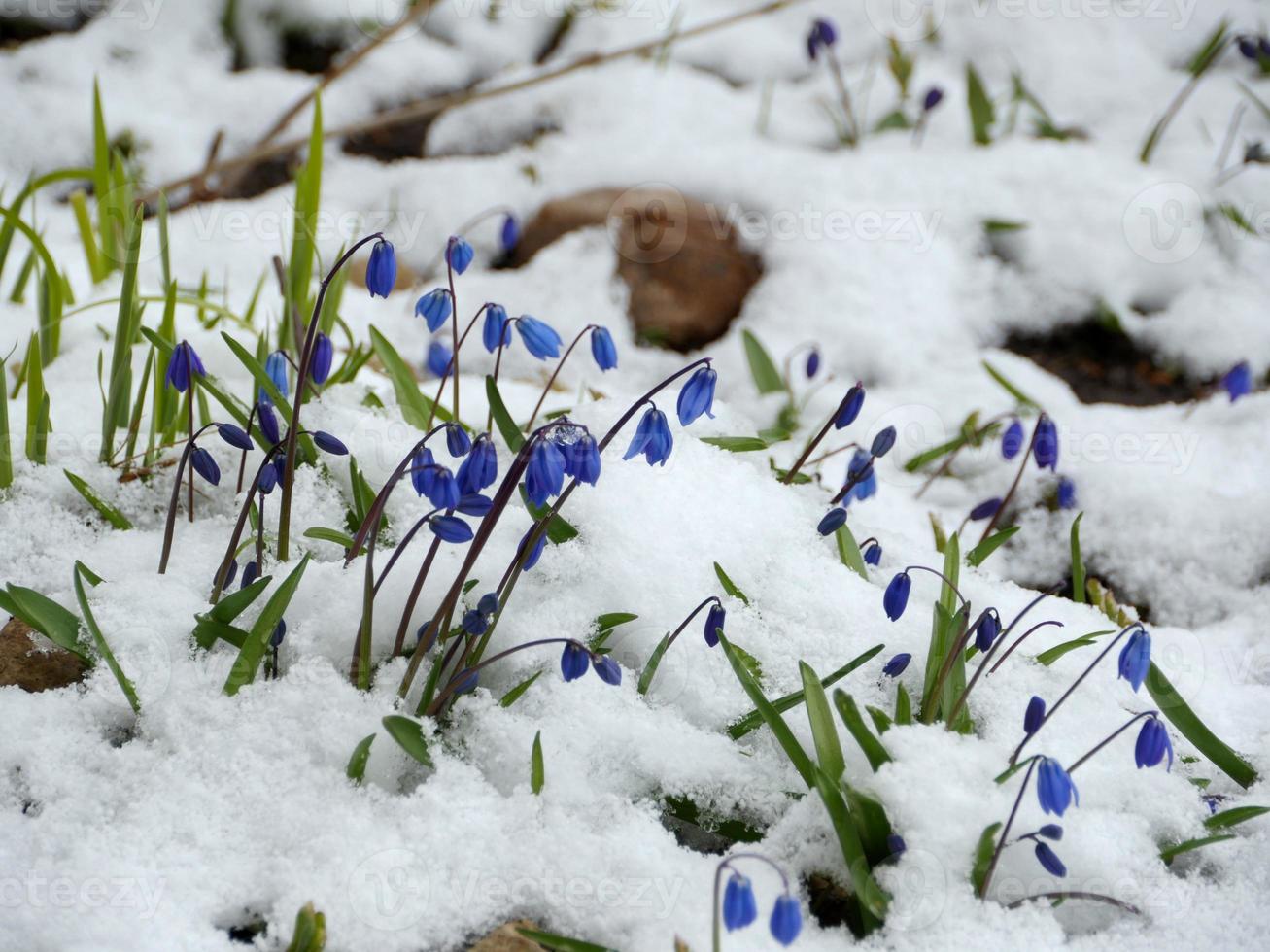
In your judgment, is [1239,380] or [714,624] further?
[1239,380]

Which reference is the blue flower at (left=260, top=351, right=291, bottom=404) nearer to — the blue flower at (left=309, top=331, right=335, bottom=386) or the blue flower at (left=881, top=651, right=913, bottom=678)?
the blue flower at (left=309, top=331, right=335, bottom=386)

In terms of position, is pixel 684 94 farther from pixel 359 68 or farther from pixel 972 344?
pixel 972 344

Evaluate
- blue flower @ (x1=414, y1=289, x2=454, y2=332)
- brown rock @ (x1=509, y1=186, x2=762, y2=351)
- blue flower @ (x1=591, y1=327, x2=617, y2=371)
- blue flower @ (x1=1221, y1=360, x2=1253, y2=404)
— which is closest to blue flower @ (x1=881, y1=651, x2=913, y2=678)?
blue flower @ (x1=591, y1=327, x2=617, y2=371)

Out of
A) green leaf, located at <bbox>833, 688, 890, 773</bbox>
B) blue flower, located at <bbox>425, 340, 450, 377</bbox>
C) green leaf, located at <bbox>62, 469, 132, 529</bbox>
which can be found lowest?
green leaf, located at <bbox>62, 469, 132, 529</bbox>

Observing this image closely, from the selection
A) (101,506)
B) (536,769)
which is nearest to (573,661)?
(536,769)

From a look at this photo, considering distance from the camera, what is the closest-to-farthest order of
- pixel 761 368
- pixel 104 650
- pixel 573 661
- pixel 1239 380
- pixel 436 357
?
1. pixel 573 661
2. pixel 104 650
3. pixel 436 357
4. pixel 1239 380
5. pixel 761 368

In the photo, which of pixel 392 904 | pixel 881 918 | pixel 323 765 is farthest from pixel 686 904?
pixel 323 765

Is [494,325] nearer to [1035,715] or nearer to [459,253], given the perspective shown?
[459,253]

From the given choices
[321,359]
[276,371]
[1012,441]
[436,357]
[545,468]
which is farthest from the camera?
[436,357]
